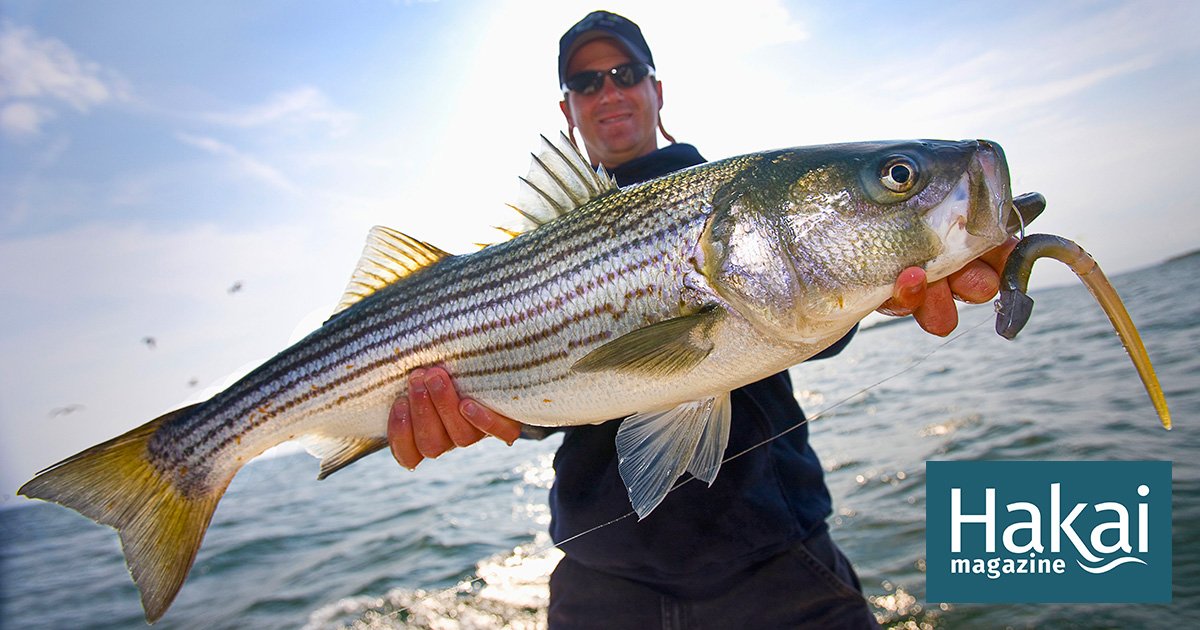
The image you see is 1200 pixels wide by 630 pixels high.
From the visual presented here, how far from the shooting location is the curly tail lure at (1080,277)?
244 centimetres

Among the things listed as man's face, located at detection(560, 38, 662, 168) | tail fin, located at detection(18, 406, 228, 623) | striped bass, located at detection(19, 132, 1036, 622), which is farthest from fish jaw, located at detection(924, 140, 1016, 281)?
tail fin, located at detection(18, 406, 228, 623)

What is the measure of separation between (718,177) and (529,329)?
1076 millimetres

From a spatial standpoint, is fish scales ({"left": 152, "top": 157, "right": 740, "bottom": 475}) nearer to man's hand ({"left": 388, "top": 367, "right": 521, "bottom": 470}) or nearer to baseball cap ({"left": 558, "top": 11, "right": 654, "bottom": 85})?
man's hand ({"left": 388, "top": 367, "right": 521, "bottom": 470})

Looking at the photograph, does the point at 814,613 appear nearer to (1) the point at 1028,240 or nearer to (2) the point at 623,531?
(2) the point at 623,531

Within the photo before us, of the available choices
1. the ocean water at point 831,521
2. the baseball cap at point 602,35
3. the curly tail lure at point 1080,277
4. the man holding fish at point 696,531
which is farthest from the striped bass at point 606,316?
the baseball cap at point 602,35

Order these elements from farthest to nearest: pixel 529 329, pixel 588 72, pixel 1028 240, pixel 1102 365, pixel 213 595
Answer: pixel 1102 365 → pixel 213 595 → pixel 588 72 → pixel 529 329 → pixel 1028 240

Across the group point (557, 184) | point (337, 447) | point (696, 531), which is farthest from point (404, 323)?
point (696, 531)

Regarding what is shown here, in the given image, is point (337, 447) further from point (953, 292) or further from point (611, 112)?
point (953, 292)

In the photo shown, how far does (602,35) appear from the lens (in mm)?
4566

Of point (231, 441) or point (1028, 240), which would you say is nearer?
point (1028, 240)

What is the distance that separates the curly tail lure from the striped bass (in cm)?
12

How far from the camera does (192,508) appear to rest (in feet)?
11.0

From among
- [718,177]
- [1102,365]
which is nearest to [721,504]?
[718,177]

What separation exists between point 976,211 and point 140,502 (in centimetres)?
408
